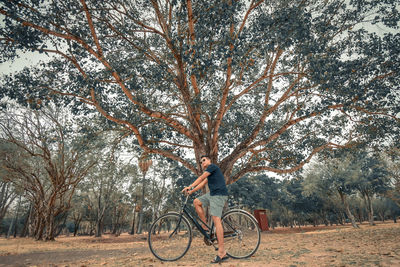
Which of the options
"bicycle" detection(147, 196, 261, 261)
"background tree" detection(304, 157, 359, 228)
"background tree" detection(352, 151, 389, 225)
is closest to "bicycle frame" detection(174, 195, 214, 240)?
"bicycle" detection(147, 196, 261, 261)

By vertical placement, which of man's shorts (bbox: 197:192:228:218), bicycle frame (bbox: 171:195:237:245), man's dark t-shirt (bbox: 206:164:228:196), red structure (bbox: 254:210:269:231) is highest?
man's dark t-shirt (bbox: 206:164:228:196)

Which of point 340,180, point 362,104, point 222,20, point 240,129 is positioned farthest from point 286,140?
point 340,180

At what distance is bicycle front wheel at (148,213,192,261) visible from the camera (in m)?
4.92

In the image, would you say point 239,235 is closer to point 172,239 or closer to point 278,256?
point 278,256

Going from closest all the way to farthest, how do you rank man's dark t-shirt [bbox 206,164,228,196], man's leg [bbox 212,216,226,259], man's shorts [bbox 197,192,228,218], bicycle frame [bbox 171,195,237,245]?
man's leg [bbox 212,216,226,259], man's shorts [bbox 197,192,228,218], man's dark t-shirt [bbox 206,164,228,196], bicycle frame [bbox 171,195,237,245]

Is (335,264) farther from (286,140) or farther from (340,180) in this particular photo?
(340,180)

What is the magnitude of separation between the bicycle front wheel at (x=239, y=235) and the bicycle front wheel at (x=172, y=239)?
33.8 inches

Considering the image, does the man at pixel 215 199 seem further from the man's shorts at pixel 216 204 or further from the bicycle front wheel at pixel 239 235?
the bicycle front wheel at pixel 239 235

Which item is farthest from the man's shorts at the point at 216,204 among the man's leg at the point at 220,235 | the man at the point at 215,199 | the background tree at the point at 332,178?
the background tree at the point at 332,178

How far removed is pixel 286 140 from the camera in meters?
14.1

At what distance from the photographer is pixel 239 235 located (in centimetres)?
487

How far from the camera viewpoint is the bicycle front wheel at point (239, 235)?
188 inches

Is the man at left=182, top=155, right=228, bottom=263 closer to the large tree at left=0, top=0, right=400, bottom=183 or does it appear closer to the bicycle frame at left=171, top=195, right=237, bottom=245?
the bicycle frame at left=171, top=195, right=237, bottom=245

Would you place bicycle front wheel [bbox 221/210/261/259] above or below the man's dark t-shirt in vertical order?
below
